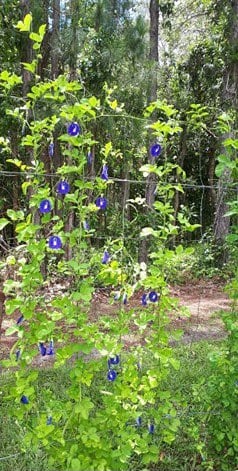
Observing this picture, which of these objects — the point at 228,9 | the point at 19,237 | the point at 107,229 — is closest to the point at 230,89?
the point at 228,9

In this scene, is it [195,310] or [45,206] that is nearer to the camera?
[45,206]

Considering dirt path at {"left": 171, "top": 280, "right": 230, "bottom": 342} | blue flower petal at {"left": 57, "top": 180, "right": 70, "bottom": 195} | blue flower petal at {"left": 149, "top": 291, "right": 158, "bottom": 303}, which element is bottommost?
dirt path at {"left": 171, "top": 280, "right": 230, "bottom": 342}

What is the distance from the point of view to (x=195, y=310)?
16.2 ft

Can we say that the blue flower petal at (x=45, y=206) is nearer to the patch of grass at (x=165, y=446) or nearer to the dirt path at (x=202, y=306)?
the patch of grass at (x=165, y=446)

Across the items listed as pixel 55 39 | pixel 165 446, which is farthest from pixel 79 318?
pixel 55 39

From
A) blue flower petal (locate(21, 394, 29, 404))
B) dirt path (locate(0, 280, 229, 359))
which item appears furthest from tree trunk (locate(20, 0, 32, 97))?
blue flower petal (locate(21, 394, 29, 404))

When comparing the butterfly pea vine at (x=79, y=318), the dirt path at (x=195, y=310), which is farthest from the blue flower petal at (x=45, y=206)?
the dirt path at (x=195, y=310)

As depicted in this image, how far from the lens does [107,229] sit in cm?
652

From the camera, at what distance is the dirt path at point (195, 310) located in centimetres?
380

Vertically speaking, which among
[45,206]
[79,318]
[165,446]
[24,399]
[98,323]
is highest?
[45,206]

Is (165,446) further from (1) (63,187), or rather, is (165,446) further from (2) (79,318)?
(1) (63,187)

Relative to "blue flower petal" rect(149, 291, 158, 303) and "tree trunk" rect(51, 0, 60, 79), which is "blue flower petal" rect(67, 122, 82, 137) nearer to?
"blue flower petal" rect(149, 291, 158, 303)

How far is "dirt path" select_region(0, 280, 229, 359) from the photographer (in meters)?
3.80

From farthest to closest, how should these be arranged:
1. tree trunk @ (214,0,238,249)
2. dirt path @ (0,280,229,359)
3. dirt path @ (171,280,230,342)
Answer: tree trunk @ (214,0,238,249)
dirt path @ (171,280,230,342)
dirt path @ (0,280,229,359)
